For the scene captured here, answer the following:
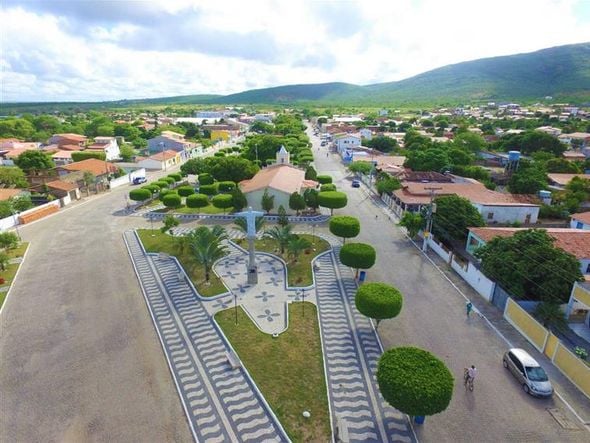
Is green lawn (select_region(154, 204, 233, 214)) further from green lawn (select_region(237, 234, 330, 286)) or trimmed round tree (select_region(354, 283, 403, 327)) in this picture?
trimmed round tree (select_region(354, 283, 403, 327))

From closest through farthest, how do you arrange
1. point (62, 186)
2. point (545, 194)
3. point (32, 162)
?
point (545, 194) < point (62, 186) < point (32, 162)

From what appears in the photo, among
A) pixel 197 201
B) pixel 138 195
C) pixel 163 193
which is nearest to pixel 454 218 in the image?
pixel 197 201

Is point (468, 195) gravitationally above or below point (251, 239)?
below

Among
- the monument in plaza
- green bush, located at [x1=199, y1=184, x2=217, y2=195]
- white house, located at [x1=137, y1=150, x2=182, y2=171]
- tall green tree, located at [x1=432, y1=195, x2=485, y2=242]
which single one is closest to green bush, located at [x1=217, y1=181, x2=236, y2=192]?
green bush, located at [x1=199, y1=184, x2=217, y2=195]

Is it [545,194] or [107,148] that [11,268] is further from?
[107,148]

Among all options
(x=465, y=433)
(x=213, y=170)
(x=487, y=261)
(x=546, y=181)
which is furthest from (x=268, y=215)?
(x=546, y=181)

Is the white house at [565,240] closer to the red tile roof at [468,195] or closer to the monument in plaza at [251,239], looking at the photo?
the red tile roof at [468,195]

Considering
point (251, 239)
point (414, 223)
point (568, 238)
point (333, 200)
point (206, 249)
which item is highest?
point (251, 239)
